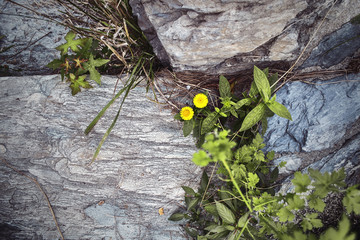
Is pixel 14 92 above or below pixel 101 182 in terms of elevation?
above

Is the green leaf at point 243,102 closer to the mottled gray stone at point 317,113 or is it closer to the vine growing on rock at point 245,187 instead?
the vine growing on rock at point 245,187

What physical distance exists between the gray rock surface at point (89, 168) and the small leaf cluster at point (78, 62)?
162 millimetres

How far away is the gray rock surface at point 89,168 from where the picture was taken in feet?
6.49

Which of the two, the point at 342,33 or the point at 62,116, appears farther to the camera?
the point at 62,116

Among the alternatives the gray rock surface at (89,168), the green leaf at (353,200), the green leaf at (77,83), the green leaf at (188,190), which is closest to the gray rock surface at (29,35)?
the gray rock surface at (89,168)

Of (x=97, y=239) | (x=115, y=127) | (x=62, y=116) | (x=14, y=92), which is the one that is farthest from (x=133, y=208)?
(x=14, y=92)

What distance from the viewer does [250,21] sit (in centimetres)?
152

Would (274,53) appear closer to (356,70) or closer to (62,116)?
(356,70)

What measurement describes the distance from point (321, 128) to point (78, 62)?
200 cm

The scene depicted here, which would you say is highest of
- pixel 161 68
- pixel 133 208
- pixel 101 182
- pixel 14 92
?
pixel 161 68

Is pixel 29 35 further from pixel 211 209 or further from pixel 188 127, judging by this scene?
pixel 211 209

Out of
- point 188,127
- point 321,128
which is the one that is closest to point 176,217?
point 188,127

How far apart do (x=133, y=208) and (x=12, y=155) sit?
1.20 metres

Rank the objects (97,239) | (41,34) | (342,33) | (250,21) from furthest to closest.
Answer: (41,34)
(97,239)
(342,33)
(250,21)
